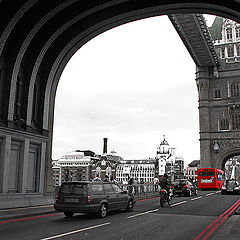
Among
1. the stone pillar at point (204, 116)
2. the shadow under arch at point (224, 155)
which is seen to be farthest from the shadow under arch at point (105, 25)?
the shadow under arch at point (224, 155)

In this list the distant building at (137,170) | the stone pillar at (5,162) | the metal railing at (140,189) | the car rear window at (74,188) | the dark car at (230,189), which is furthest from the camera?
the distant building at (137,170)

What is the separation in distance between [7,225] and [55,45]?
1174 centimetres

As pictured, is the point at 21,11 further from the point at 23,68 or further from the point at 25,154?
the point at 25,154

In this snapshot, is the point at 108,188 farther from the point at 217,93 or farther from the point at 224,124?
the point at 217,93

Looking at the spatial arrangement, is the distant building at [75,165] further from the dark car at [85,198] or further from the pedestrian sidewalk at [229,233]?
the pedestrian sidewalk at [229,233]

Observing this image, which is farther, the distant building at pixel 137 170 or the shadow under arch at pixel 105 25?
the distant building at pixel 137 170

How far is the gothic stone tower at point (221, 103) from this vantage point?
188 feet

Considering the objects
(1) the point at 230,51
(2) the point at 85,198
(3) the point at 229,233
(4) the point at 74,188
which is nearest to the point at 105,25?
(4) the point at 74,188

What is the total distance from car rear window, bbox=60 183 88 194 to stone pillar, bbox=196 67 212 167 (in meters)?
47.9

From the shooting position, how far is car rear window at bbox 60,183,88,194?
41.0 ft

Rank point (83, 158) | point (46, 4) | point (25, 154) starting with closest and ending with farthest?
point (46, 4), point (25, 154), point (83, 158)

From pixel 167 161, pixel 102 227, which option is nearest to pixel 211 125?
pixel 102 227

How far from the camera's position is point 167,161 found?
577 feet

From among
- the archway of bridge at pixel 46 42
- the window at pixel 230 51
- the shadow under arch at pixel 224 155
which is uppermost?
the window at pixel 230 51
